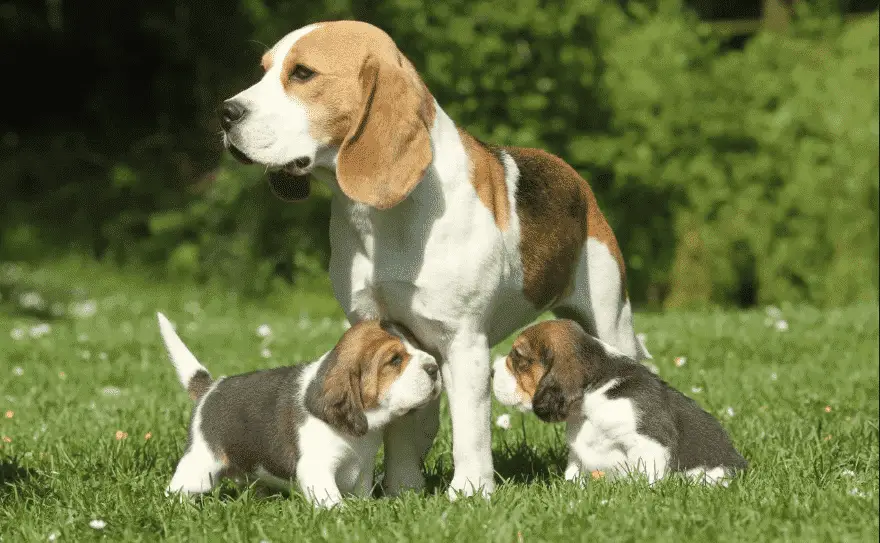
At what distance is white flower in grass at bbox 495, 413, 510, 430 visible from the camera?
21.7 feet

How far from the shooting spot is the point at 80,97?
20609mm

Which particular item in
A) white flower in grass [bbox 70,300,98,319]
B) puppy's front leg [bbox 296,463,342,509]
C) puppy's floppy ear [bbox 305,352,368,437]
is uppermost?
puppy's floppy ear [bbox 305,352,368,437]

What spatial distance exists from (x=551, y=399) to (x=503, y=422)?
1391mm

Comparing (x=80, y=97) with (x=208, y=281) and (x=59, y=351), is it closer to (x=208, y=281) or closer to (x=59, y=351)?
(x=208, y=281)

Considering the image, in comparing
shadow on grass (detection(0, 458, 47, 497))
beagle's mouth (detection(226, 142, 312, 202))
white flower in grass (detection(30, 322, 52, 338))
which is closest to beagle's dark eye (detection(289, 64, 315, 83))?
beagle's mouth (detection(226, 142, 312, 202))

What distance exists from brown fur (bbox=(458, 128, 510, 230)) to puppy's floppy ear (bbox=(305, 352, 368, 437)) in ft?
2.82

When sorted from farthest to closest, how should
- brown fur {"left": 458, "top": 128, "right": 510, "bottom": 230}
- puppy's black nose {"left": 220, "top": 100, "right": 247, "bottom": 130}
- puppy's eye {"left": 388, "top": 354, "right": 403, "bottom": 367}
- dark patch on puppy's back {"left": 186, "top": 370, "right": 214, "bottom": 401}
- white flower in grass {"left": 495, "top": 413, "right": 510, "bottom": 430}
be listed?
white flower in grass {"left": 495, "top": 413, "right": 510, "bottom": 430} < dark patch on puppy's back {"left": 186, "top": 370, "right": 214, "bottom": 401} < brown fur {"left": 458, "top": 128, "right": 510, "bottom": 230} < puppy's eye {"left": 388, "top": 354, "right": 403, "bottom": 367} < puppy's black nose {"left": 220, "top": 100, "right": 247, "bottom": 130}

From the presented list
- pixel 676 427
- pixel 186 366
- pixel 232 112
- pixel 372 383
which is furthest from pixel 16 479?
pixel 676 427

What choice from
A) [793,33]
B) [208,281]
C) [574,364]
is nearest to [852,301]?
[793,33]

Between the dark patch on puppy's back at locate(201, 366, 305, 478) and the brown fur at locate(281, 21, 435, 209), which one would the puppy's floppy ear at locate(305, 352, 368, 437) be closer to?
the dark patch on puppy's back at locate(201, 366, 305, 478)

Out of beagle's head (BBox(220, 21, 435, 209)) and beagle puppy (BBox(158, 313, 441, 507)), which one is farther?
beagle puppy (BBox(158, 313, 441, 507))

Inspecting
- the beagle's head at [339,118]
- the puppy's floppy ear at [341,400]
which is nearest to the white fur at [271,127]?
the beagle's head at [339,118]

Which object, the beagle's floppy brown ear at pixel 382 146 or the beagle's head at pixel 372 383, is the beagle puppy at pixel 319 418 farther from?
the beagle's floppy brown ear at pixel 382 146

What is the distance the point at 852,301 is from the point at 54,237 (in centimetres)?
1067
